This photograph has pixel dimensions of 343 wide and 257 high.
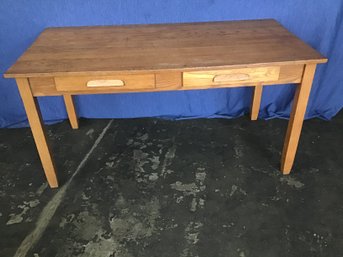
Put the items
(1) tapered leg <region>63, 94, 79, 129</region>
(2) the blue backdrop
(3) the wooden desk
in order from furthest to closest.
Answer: (1) tapered leg <region>63, 94, 79, 129</region>, (2) the blue backdrop, (3) the wooden desk

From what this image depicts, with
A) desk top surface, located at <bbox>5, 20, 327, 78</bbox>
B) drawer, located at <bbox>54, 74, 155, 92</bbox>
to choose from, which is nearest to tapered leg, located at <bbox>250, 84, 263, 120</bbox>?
desk top surface, located at <bbox>5, 20, 327, 78</bbox>

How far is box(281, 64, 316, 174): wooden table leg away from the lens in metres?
1.38

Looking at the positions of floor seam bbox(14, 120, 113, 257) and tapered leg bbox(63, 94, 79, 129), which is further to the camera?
tapered leg bbox(63, 94, 79, 129)

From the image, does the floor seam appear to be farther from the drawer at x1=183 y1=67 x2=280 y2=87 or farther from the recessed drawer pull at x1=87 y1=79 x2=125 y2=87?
the drawer at x1=183 y1=67 x2=280 y2=87

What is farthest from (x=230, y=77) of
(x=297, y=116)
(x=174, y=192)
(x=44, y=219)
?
(x=44, y=219)

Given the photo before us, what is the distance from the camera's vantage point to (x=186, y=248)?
4.44 feet

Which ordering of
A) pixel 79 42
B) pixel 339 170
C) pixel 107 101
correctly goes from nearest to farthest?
pixel 79 42, pixel 339 170, pixel 107 101

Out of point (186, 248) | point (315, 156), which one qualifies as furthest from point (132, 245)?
point (315, 156)

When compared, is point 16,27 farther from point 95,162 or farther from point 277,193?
point 277,193

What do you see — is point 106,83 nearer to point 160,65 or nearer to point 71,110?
point 160,65

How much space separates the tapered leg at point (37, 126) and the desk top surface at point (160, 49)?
0.28 feet

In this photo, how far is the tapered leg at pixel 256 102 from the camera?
6.66 feet

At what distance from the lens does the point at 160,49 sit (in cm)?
144

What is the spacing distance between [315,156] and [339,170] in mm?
154
